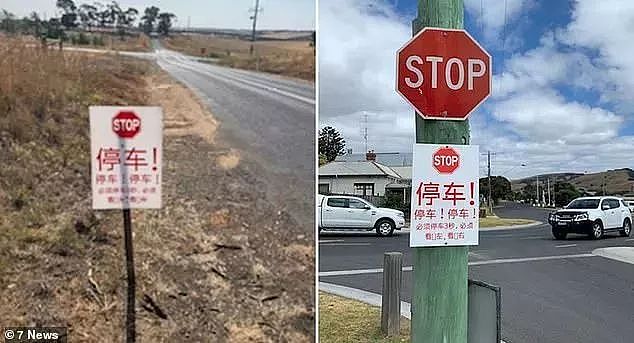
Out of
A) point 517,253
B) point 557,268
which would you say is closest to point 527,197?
point 517,253

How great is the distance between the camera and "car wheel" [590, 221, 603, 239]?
18922mm

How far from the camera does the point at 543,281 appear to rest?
34.7 feet

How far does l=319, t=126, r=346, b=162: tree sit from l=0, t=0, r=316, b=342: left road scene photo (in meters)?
12.8

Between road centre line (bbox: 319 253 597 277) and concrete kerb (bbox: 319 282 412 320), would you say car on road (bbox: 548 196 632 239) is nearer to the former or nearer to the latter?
road centre line (bbox: 319 253 597 277)

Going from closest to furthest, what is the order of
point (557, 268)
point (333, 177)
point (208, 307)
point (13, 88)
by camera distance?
point (13, 88)
point (208, 307)
point (557, 268)
point (333, 177)

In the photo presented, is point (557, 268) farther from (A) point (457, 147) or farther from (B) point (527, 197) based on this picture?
(B) point (527, 197)

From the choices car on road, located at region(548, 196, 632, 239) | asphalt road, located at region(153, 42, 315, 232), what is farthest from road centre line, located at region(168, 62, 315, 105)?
car on road, located at region(548, 196, 632, 239)

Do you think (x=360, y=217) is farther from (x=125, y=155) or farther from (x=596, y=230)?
(x=125, y=155)

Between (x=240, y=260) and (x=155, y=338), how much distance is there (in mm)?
672

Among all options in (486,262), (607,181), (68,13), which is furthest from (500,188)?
(68,13)

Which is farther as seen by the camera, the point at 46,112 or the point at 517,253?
the point at 517,253

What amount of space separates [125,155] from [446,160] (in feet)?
5.68

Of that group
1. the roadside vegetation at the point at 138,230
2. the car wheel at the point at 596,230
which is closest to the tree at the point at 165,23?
the roadside vegetation at the point at 138,230

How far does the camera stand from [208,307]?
404 cm
